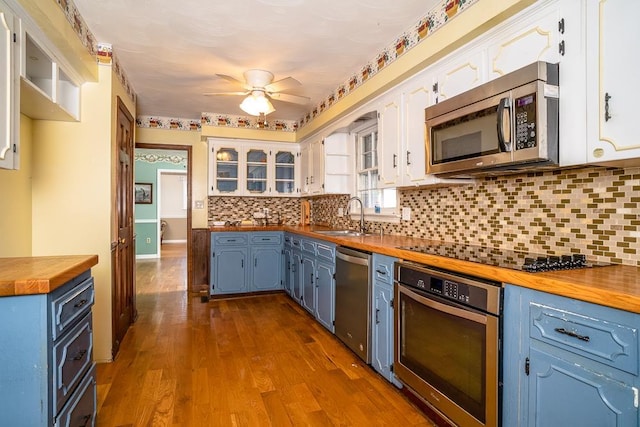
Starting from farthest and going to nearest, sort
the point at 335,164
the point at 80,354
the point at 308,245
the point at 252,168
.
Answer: the point at 252,168 < the point at 335,164 < the point at 308,245 < the point at 80,354

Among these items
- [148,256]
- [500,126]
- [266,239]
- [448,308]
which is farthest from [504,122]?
[148,256]

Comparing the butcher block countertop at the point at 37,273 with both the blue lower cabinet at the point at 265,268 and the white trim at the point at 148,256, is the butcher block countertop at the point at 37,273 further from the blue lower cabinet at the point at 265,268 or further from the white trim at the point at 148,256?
the white trim at the point at 148,256

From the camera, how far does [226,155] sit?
4824 mm

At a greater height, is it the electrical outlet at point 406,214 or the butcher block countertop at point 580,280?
the electrical outlet at point 406,214

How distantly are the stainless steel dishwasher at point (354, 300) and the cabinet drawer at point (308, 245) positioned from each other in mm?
621

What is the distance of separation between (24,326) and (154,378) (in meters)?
1.33

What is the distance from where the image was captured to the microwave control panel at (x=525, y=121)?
1539 millimetres

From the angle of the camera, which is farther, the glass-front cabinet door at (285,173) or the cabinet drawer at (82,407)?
the glass-front cabinet door at (285,173)

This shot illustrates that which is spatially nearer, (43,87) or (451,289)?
(451,289)

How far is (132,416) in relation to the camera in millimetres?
1958

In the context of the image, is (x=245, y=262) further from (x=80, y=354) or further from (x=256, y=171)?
(x=80, y=354)

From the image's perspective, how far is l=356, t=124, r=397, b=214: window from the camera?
3506mm

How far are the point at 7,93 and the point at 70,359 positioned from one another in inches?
46.4

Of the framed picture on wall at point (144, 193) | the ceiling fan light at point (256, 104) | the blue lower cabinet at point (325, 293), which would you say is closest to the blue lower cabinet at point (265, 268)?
the blue lower cabinet at point (325, 293)
